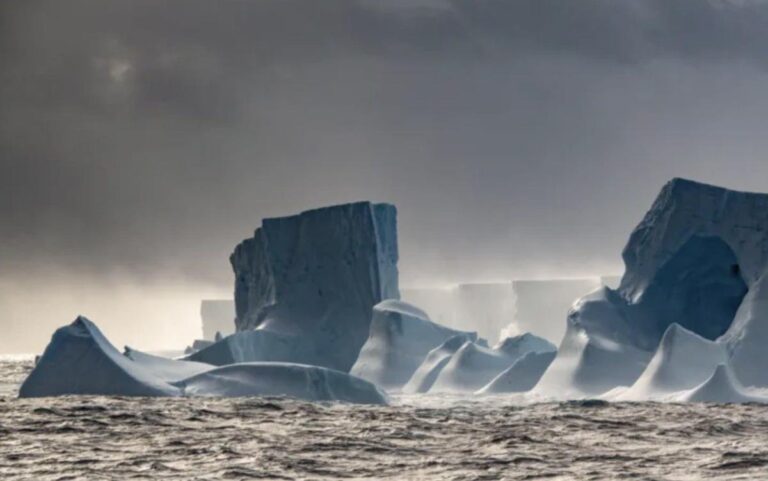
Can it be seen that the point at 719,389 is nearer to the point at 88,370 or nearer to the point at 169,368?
the point at 88,370

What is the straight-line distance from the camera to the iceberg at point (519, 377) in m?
37.6

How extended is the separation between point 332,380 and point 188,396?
3.23m

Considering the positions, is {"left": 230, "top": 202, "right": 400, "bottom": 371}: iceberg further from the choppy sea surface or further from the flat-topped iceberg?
the flat-topped iceberg

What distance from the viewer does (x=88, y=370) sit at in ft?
95.1

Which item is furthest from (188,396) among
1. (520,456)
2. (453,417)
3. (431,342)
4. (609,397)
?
(431,342)

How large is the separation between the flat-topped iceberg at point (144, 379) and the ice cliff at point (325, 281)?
14512 millimetres

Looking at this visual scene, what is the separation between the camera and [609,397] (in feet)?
101

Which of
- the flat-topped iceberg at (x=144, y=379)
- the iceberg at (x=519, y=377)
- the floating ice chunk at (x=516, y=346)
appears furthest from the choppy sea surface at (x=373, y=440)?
the floating ice chunk at (x=516, y=346)

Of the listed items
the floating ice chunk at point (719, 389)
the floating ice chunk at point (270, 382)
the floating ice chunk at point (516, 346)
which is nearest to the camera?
the floating ice chunk at point (719, 389)

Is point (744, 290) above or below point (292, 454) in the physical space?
above

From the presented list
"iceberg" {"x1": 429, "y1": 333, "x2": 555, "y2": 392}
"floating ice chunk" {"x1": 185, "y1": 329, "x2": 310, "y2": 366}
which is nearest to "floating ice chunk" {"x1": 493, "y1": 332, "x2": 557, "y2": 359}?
"iceberg" {"x1": 429, "y1": 333, "x2": 555, "y2": 392}

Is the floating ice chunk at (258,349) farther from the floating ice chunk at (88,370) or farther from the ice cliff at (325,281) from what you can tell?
the floating ice chunk at (88,370)

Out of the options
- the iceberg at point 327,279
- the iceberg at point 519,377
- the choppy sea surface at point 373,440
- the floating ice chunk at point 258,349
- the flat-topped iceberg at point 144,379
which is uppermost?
the iceberg at point 327,279

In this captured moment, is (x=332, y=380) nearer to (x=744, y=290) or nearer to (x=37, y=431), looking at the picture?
(x=37, y=431)
